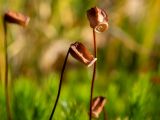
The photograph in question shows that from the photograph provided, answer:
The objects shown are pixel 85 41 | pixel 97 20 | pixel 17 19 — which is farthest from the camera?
pixel 85 41

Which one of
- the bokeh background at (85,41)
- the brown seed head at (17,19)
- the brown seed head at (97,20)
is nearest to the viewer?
the brown seed head at (97,20)

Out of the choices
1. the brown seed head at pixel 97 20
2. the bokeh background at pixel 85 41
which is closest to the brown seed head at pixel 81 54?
the brown seed head at pixel 97 20

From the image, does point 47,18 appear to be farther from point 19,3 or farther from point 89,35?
point 89,35

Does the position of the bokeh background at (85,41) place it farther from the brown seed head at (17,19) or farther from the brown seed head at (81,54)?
the brown seed head at (81,54)

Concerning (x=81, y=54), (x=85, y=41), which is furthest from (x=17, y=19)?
(x=85, y=41)

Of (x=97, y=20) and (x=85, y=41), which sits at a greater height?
(x=97, y=20)

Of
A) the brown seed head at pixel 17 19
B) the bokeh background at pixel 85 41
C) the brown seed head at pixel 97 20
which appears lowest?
the bokeh background at pixel 85 41

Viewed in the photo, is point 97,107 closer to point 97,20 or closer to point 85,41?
point 97,20

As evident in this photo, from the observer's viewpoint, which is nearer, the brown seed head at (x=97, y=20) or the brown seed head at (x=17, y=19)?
the brown seed head at (x=97, y=20)

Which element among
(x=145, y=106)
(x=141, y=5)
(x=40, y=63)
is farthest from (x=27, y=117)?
(x=141, y=5)

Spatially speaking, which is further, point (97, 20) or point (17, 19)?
point (17, 19)

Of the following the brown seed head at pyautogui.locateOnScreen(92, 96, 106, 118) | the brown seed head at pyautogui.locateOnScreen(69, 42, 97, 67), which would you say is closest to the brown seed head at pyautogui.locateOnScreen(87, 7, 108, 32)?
the brown seed head at pyautogui.locateOnScreen(69, 42, 97, 67)
